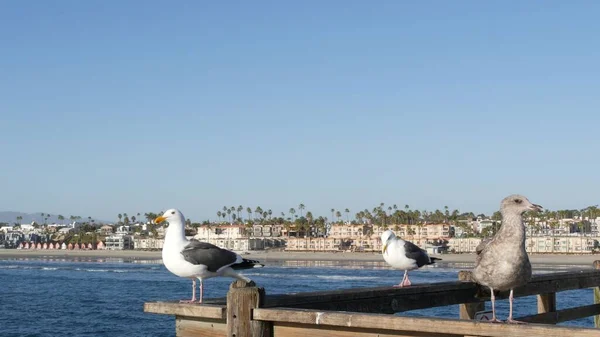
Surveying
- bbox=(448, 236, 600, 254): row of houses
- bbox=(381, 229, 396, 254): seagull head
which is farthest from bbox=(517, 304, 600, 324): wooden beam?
bbox=(448, 236, 600, 254): row of houses

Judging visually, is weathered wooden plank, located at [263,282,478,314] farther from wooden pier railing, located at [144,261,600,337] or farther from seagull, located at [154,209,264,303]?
seagull, located at [154,209,264,303]

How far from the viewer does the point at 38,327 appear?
44.7 metres

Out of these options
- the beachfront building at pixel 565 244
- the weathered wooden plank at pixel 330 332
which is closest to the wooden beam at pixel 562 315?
the weathered wooden plank at pixel 330 332

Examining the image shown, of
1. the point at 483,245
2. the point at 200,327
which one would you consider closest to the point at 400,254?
the point at 483,245

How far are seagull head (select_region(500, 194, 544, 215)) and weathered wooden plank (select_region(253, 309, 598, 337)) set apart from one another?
3.92 ft

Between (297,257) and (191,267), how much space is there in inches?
7142

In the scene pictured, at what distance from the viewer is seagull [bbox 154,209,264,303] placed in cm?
721

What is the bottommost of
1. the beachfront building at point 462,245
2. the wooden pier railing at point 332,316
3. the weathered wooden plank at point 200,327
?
the beachfront building at point 462,245

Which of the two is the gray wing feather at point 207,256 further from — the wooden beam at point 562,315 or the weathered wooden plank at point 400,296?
the wooden beam at point 562,315

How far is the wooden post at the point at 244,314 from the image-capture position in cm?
537

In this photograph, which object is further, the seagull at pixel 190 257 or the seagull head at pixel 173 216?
the seagull head at pixel 173 216

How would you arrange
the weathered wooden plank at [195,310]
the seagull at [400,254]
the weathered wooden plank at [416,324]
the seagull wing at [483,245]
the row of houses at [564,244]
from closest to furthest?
the weathered wooden plank at [416,324], the weathered wooden plank at [195,310], the seagull wing at [483,245], the seagull at [400,254], the row of houses at [564,244]

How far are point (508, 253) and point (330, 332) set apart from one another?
1322 mm

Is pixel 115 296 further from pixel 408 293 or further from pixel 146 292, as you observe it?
pixel 408 293
